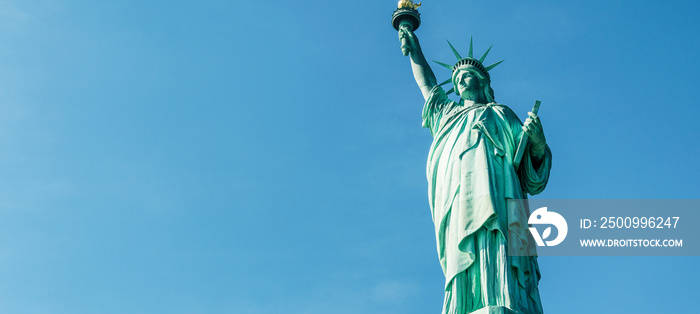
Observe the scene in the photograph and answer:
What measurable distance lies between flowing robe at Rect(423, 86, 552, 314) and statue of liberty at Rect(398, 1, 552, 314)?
14 mm

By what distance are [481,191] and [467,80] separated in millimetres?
2702

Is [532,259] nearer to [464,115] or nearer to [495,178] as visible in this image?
[495,178]

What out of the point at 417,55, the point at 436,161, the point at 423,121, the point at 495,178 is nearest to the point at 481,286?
the point at 495,178

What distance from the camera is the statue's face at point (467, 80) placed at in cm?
1545

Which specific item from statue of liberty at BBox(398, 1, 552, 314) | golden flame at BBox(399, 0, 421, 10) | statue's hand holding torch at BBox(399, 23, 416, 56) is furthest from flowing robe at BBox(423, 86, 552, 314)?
golden flame at BBox(399, 0, 421, 10)

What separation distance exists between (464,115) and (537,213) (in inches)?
79.1

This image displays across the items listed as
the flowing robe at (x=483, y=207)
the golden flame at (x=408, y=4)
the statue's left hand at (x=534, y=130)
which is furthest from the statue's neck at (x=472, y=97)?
the golden flame at (x=408, y=4)

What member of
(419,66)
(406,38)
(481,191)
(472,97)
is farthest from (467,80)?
(481,191)

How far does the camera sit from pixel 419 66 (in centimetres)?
1631

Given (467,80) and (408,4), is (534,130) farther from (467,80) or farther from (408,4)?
(408,4)

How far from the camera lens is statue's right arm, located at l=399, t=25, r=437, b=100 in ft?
53.0

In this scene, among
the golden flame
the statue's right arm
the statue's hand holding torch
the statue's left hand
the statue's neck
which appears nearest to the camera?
the statue's left hand

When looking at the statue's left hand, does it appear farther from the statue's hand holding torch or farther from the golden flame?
the golden flame

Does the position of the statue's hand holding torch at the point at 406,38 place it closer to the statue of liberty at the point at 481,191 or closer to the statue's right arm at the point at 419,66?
the statue's right arm at the point at 419,66
